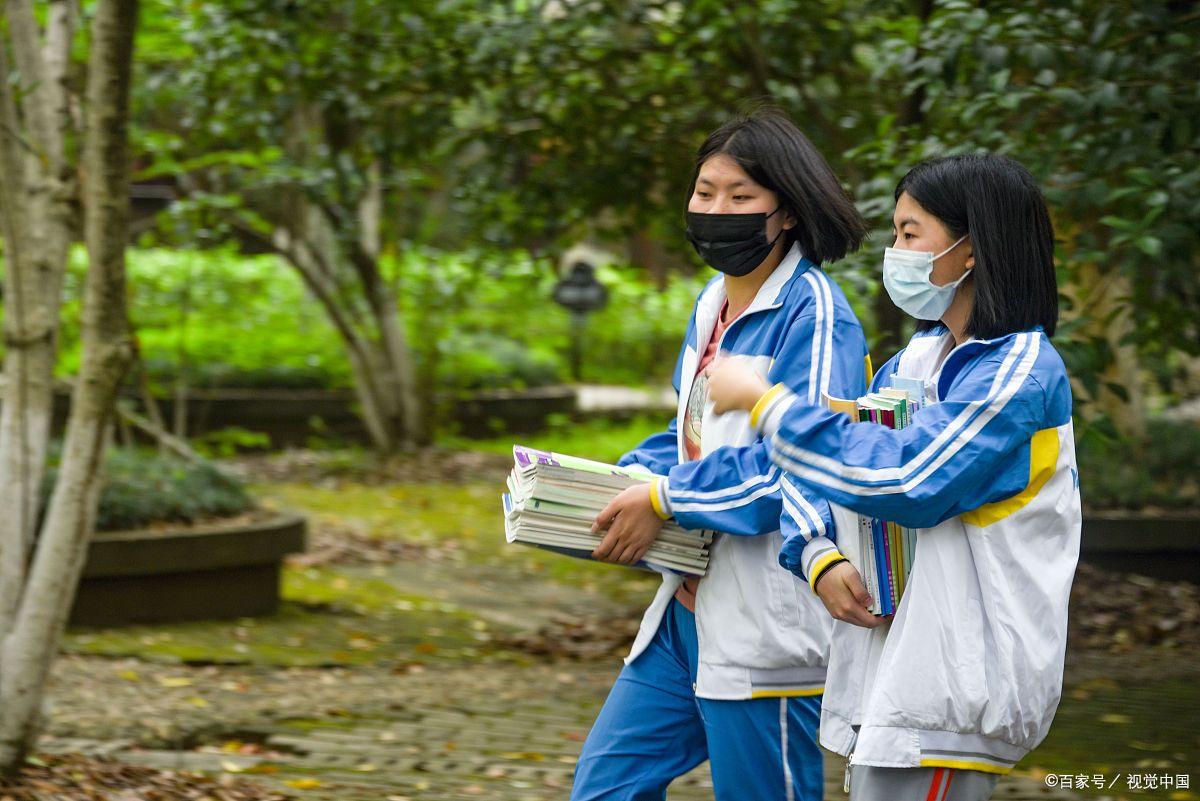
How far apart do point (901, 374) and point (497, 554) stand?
8433 mm

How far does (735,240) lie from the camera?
126 inches

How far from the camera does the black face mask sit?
3.20 m

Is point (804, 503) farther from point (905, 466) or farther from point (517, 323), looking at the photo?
point (517, 323)

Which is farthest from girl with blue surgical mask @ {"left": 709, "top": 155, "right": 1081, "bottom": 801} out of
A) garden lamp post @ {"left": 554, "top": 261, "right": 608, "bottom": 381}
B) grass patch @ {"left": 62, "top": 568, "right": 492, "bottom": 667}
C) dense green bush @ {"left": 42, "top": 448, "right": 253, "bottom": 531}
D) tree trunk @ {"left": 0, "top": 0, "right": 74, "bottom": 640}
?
garden lamp post @ {"left": 554, "top": 261, "right": 608, "bottom": 381}

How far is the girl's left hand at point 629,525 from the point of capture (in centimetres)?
316

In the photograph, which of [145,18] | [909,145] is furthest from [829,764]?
[145,18]

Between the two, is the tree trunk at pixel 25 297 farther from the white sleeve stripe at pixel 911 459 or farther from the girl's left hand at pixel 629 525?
the white sleeve stripe at pixel 911 459

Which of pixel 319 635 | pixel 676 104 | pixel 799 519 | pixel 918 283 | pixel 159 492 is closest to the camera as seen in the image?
pixel 918 283

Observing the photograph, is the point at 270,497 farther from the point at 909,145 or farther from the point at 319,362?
the point at 909,145

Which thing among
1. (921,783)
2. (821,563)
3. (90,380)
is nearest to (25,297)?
(90,380)

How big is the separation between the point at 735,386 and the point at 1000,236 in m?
0.55

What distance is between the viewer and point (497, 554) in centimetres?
1117

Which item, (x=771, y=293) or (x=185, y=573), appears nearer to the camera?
(x=771, y=293)

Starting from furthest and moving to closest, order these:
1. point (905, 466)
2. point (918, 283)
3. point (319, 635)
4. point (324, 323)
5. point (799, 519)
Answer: point (324, 323) → point (319, 635) → point (799, 519) → point (918, 283) → point (905, 466)
